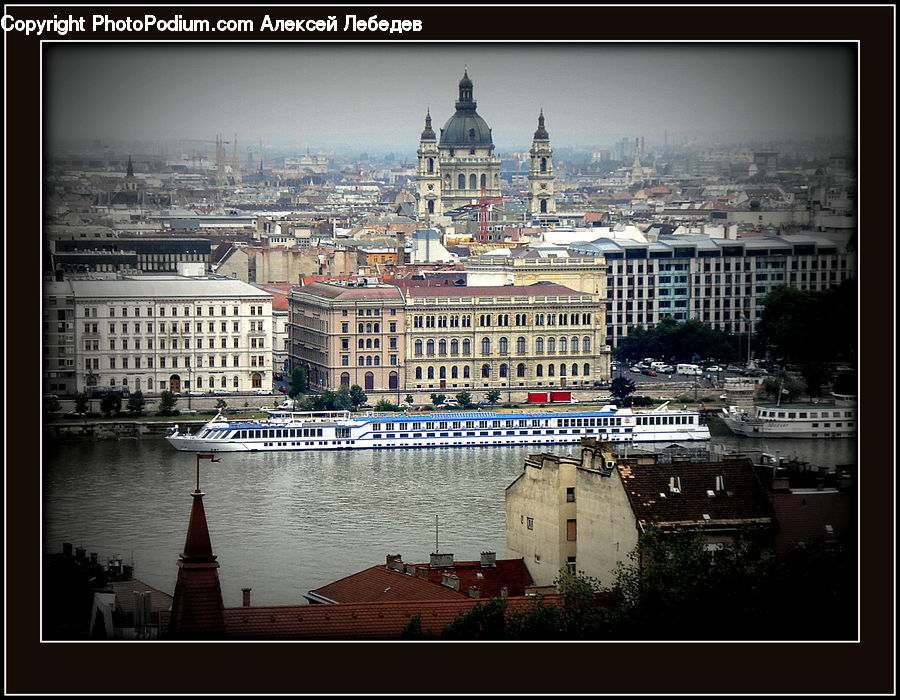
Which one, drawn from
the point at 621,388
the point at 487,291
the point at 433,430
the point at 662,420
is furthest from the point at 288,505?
the point at 487,291

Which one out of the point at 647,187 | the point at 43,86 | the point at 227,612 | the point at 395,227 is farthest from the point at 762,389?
the point at 647,187

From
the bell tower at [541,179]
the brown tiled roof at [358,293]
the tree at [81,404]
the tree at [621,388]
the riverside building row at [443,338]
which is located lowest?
the tree at [81,404]

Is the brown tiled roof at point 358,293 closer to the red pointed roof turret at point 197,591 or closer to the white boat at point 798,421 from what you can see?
the white boat at point 798,421

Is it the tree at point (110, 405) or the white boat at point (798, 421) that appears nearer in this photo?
the white boat at point (798, 421)

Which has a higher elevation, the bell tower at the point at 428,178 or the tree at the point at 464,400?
the bell tower at the point at 428,178

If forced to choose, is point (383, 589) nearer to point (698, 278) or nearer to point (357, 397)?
point (357, 397)

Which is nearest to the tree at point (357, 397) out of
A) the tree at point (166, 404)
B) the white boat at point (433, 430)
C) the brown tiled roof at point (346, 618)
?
the white boat at point (433, 430)
